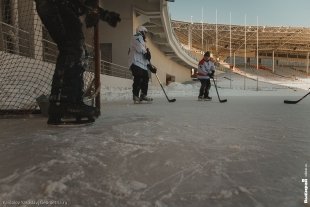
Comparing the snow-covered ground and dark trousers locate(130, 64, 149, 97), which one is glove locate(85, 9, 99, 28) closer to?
the snow-covered ground

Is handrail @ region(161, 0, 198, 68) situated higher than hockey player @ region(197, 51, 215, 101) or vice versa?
handrail @ region(161, 0, 198, 68)

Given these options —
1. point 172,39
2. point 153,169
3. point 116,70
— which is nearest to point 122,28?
point 116,70

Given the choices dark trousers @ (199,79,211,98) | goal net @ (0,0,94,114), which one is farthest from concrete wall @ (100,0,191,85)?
goal net @ (0,0,94,114)

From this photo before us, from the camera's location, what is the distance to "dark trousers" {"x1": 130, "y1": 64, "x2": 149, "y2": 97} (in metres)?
8.52

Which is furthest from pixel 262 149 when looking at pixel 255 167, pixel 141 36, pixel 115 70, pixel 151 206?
pixel 115 70

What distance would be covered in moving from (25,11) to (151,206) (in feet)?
23.5

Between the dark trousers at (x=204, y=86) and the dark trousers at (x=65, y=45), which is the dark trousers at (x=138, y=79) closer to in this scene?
the dark trousers at (x=204, y=86)

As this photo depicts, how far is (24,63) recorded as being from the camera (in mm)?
6660

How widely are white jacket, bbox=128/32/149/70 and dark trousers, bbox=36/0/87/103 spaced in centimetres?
485

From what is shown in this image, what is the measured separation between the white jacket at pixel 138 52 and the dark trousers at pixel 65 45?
4.85 meters

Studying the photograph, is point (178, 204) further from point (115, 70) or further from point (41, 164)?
point (115, 70)

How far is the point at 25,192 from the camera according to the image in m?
1.49

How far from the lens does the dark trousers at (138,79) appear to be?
8523 millimetres

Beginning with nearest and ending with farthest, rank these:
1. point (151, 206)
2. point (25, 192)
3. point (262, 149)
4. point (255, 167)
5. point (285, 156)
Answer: point (151, 206) → point (25, 192) → point (255, 167) → point (285, 156) → point (262, 149)
